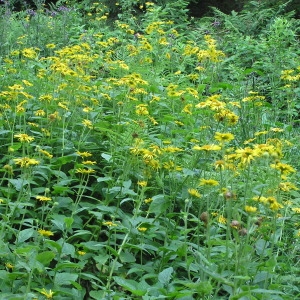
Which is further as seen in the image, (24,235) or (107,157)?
(107,157)

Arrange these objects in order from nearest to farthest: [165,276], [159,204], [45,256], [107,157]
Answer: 1. [45,256]
2. [165,276]
3. [159,204]
4. [107,157]

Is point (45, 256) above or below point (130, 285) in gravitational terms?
above

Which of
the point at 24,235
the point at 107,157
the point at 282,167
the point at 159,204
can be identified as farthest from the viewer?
the point at 107,157

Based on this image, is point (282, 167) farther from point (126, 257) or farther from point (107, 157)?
point (107, 157)

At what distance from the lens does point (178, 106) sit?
445cm

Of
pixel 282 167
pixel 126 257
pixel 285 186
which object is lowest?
pixel 126 257

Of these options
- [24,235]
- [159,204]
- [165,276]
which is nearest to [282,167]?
[165,276]

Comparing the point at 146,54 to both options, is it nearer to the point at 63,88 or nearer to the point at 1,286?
the point at 63,88

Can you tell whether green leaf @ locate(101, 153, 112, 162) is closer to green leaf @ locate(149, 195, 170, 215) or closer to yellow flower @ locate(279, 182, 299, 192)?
green leaf @ locate(149, 195, 170, 215)

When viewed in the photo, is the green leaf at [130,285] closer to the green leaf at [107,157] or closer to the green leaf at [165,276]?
the green leaf at [165,276]

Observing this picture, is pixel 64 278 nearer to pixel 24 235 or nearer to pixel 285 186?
pixel 24 235

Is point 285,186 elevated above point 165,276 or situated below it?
above

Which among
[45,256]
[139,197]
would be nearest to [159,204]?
[139,197]

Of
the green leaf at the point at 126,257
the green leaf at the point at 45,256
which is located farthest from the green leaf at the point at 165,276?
the green leaf at the point at 45,256
